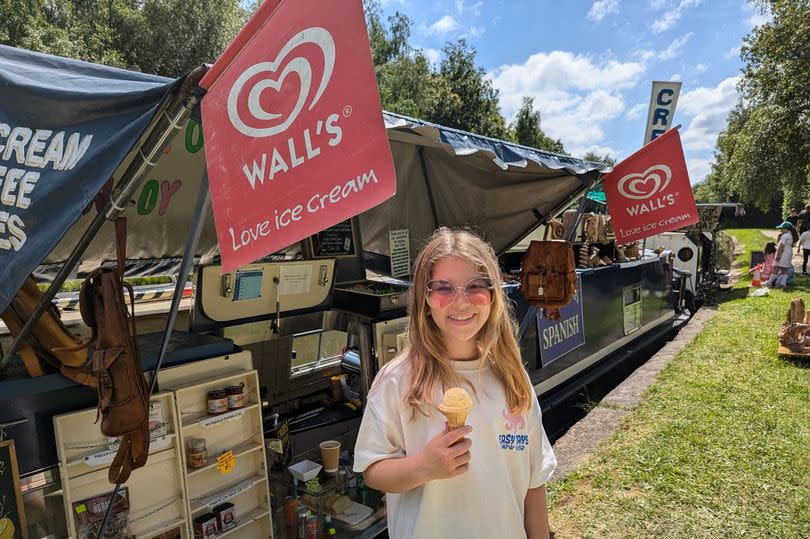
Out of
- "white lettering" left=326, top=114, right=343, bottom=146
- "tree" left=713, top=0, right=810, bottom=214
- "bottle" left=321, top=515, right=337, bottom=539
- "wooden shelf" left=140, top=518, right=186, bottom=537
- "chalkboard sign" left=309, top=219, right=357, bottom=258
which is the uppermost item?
"tree" left=713, top=0, right=810, bottom=214

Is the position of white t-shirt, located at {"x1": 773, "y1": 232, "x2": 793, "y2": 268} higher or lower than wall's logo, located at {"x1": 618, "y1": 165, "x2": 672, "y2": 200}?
lower

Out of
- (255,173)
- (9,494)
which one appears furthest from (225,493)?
(255,173)

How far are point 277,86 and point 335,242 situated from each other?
10.4ft

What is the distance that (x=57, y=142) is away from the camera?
205cm

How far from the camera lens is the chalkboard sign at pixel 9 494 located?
210 cm

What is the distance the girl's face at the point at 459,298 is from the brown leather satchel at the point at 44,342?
5.69 feet

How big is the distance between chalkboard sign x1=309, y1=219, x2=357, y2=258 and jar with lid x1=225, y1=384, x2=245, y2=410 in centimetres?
199

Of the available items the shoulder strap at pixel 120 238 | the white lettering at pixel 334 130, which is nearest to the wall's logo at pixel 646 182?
the white lettering at pixel 334 130

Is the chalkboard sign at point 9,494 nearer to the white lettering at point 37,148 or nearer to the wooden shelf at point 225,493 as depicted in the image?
the wooden shelf at point 225,493

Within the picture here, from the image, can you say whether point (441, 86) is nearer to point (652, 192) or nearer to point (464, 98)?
point (464, 98)

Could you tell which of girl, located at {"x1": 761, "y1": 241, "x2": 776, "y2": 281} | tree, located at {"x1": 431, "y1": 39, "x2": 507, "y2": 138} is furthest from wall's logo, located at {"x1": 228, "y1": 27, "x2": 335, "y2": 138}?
tree, located at {"x1": 431, "y1": 39, "x2": 507, "y2": 138}

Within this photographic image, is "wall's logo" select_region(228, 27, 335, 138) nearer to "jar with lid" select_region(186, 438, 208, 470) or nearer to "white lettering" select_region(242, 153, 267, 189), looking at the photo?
"white lettering" select_region(242, 153, 267, 189)

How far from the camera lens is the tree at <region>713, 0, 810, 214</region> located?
16.7 meters

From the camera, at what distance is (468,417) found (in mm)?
1675
